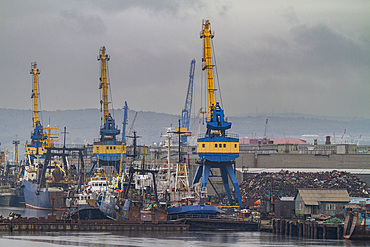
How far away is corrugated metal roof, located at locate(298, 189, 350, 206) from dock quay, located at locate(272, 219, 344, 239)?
10.3ft

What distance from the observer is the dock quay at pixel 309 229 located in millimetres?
72312

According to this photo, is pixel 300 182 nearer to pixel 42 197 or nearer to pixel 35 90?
pixel 42 197

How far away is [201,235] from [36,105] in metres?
111

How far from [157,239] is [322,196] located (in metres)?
20.3

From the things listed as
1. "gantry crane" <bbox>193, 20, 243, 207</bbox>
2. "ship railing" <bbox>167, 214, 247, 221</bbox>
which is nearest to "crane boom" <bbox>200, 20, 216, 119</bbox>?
"gantry crane" <bbox>193, 20, 243, 207</bbox>

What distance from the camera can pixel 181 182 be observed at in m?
89.8

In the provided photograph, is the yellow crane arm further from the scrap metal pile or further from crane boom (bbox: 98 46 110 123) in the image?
the scrap metal pile

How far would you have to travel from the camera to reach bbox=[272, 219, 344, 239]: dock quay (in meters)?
72.3

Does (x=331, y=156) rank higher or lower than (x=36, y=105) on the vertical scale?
lower

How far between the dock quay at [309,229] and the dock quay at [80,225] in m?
11.4

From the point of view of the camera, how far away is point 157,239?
7356cm

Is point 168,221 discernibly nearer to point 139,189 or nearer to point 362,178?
point 139,189

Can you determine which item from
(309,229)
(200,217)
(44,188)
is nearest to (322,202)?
(309,229)

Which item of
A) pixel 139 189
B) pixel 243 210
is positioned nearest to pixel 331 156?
pixel 243 210
